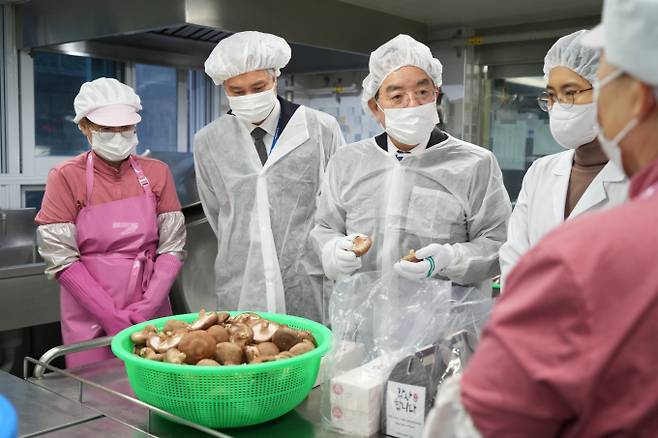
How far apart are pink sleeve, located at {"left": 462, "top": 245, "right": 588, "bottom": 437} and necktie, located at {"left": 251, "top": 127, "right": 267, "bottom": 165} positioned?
128 cm

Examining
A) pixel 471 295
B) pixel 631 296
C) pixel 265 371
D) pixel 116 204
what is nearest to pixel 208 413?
pixel 265 371

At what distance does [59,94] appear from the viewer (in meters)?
2.79

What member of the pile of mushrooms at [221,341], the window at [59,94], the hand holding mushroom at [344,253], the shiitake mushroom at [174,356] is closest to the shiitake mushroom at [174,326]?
the pile of mushrooms at [221,341]

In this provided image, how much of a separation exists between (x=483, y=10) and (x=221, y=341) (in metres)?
1.77

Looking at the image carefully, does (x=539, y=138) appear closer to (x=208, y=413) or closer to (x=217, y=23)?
(x=217, y=23)

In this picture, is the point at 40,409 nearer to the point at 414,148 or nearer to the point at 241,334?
the point at 241,334

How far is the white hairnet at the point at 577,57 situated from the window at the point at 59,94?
7.09 ft

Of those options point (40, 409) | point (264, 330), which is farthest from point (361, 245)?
point (40, 409)

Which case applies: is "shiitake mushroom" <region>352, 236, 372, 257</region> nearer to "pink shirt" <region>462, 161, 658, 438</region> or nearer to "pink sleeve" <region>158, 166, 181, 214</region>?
"pink sleeve" <region>158, 166, 181, 214</region>

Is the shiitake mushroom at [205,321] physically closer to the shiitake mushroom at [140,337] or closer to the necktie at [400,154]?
the shiitake mushroom at [140,337]

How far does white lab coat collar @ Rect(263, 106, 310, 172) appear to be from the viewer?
1.73 metres

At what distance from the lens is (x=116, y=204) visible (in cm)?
169

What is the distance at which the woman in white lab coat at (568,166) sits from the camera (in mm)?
1208

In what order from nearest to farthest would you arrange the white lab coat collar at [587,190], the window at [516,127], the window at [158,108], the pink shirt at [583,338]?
1. the pink shirt at [583,338]
2. the white lab coat collar at [587,190]
3. the window at [516,127]
4. the window at [158,108]
